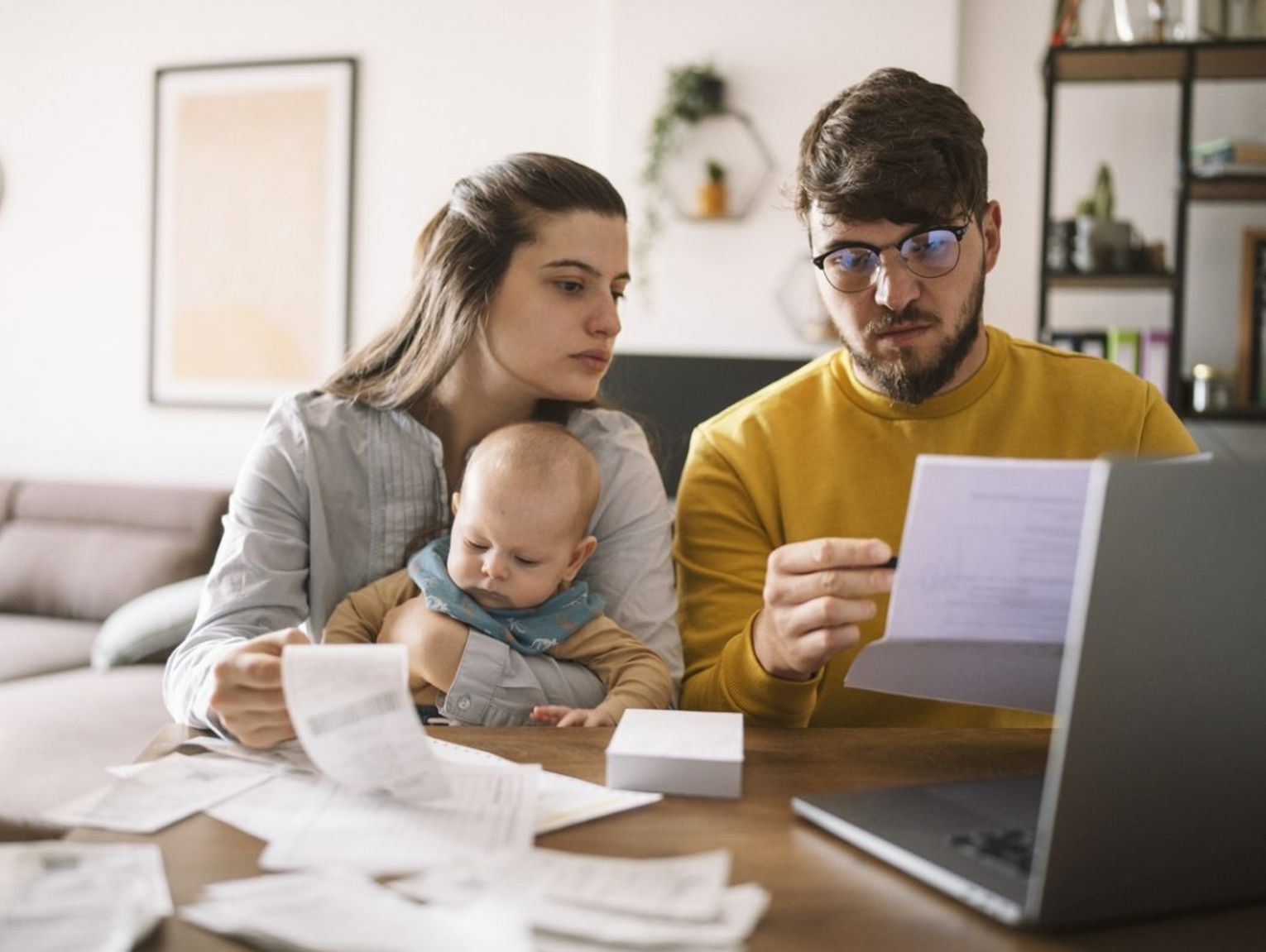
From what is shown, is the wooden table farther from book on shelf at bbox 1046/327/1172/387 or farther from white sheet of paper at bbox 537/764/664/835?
book on shelf at bbox 1046/327/1172/387

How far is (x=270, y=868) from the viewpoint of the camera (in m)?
0.75

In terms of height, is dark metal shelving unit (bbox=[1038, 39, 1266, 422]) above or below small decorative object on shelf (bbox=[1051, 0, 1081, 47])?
below

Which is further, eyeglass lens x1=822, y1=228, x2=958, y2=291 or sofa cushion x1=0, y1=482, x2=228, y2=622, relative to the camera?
sofa cushion x1=0, y1=482, x2=228, y2=622

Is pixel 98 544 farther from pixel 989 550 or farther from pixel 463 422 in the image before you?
pixel 989 550

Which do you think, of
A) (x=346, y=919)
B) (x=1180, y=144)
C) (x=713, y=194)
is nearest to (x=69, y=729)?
(x=346, y=919)

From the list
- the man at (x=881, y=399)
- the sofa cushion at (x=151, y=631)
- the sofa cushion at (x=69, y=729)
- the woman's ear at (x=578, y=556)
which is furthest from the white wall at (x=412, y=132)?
the woman's ear at (x=578, y=556)

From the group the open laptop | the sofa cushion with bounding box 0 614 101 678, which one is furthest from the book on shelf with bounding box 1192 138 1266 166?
the sofa cushion with bounding box 0 614 101 678

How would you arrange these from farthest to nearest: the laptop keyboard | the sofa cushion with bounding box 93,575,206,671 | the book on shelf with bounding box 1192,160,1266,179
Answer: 1. the book on shelf with bounding box 1192,160,1266,179
2. the sofa cushion with bounding box 93,575,206,671
3. the laptop keyboard

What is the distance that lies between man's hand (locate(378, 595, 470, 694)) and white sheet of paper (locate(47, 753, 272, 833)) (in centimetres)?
35

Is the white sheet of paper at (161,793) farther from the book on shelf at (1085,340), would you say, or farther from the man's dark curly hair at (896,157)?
the book on shelf at (1085,340)

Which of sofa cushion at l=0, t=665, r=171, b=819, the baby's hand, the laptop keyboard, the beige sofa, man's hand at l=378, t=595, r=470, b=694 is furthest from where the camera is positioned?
the beige sofa

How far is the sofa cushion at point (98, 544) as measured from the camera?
11.7 ft

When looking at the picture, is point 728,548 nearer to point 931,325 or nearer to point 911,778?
point 931,325

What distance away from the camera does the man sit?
4.89 ft
